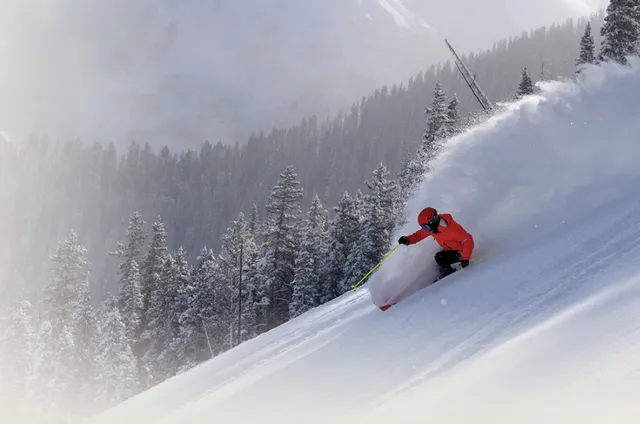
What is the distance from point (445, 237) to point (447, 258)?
42 centimetres

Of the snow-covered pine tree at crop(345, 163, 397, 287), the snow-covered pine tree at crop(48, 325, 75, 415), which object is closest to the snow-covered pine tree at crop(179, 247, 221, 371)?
the snow-covered pine tree at crop(48, 325, 75, 415)

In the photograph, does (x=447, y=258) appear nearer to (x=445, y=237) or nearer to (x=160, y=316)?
(x=445, y=237)

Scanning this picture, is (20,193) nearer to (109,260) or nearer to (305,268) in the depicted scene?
(109,260)

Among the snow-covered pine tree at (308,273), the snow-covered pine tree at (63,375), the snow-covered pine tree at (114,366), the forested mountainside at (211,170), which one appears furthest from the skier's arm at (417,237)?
the forested mountainside at (211,170)

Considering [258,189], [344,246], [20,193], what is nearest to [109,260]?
[258,189]

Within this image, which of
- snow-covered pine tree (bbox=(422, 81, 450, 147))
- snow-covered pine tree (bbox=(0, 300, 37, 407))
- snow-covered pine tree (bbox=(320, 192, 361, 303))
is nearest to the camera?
snow-covered pine tree (bbox=(422, 81, 450, 147))

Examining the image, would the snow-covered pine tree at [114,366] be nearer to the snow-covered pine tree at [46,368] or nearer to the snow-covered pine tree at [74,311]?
the snow-covered pine tree at [74,311]

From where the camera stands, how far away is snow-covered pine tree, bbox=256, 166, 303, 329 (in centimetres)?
3769

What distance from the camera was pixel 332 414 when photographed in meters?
4.85

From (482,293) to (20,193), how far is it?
188 m

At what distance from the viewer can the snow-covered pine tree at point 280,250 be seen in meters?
37.7

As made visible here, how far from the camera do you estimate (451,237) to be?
333 inches

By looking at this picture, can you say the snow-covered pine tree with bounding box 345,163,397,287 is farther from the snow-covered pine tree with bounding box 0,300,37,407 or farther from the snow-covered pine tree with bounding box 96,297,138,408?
the snow-covered pine tree with bounding box 0,300,37,407

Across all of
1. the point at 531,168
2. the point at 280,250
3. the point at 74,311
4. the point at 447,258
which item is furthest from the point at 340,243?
the point at 447,258
